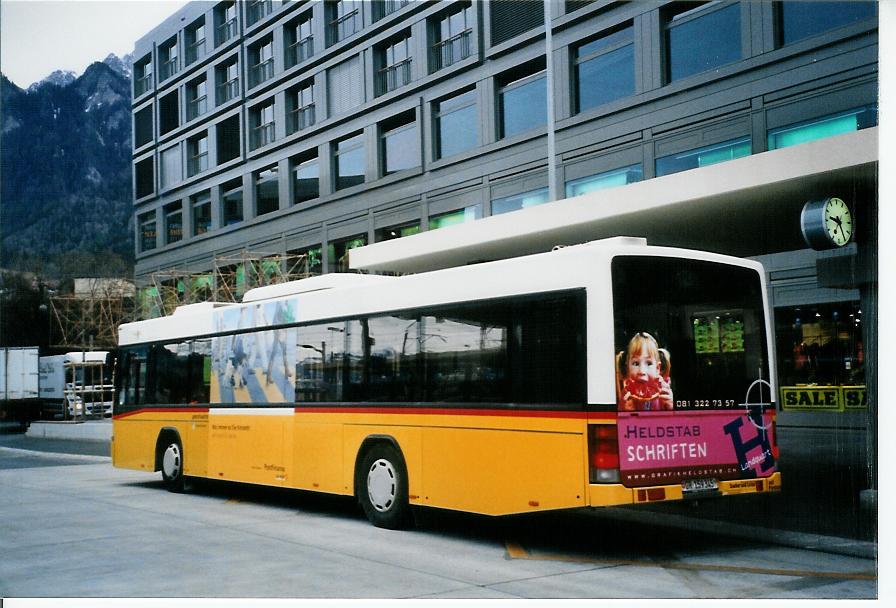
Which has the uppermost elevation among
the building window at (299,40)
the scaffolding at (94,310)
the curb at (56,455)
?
the building window at (299,40)

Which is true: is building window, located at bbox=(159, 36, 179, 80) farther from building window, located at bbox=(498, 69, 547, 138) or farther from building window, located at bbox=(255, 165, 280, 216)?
building window, located at bbox=(498, 69, 547, 138)

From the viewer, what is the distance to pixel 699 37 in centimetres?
2347

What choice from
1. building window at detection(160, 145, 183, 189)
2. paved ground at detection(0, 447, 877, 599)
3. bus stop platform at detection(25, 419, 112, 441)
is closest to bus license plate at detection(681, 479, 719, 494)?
paved ground at detection(0, 447, 877, 599)

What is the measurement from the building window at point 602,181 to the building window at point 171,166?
938 centimetres

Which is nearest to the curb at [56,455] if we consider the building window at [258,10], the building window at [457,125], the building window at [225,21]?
the building window at [457,125]

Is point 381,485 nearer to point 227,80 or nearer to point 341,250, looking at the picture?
point 227,80

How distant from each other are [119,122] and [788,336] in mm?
15098

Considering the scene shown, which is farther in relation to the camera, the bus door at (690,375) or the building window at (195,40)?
the building window at (195,40)

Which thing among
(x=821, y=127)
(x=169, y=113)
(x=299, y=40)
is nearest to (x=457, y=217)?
(x=299, y=40)

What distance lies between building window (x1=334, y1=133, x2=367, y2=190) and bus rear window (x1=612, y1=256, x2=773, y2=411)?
13.1m

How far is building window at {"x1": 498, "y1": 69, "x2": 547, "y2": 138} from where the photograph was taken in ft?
80.1

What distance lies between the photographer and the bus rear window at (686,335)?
9.32 meters

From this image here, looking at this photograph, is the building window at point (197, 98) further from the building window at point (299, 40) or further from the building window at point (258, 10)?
the building window at point (299, 40)
